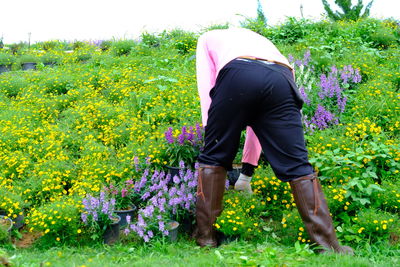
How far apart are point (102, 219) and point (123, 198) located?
447mm

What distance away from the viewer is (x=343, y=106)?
572 cm

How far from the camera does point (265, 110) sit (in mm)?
3398

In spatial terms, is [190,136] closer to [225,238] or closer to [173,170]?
[173,170]

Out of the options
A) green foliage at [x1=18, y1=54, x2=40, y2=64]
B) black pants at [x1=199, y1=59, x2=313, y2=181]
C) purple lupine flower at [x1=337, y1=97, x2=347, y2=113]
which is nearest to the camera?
black pants at [x1=199, y1=59, x2=313, y2=181]

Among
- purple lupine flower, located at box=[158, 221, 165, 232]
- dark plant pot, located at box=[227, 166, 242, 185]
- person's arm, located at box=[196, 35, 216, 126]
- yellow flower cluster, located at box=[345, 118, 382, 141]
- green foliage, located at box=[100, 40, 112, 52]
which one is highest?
green foliage, located at box=[100, 40, 112, 52]

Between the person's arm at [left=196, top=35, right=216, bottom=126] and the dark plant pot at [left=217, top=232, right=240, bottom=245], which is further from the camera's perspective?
the dark plant pot at [left=217, top=232, right=240, bottom=245]

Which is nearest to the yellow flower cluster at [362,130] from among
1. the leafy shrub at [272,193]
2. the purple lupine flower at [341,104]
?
the purple lupine flower at [341,104]

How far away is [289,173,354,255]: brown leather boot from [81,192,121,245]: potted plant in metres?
1.70

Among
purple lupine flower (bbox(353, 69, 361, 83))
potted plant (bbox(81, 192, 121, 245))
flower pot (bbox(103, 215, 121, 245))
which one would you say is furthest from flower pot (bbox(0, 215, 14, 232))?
purple lupine flower (bbox(353, 69, 361, 83))

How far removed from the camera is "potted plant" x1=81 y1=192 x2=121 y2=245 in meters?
4.06

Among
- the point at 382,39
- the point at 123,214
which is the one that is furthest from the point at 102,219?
the point at 382,39

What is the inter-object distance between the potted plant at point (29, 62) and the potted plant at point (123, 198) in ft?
24.6

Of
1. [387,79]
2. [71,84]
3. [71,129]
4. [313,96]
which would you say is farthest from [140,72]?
[387,79]

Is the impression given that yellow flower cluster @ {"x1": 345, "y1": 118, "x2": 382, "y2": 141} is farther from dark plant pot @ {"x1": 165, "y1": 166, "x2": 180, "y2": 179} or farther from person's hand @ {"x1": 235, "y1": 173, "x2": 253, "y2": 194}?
dark plant pot @ {"x1": 165, "y1": 166, "x2": 180, "y2": 179}
